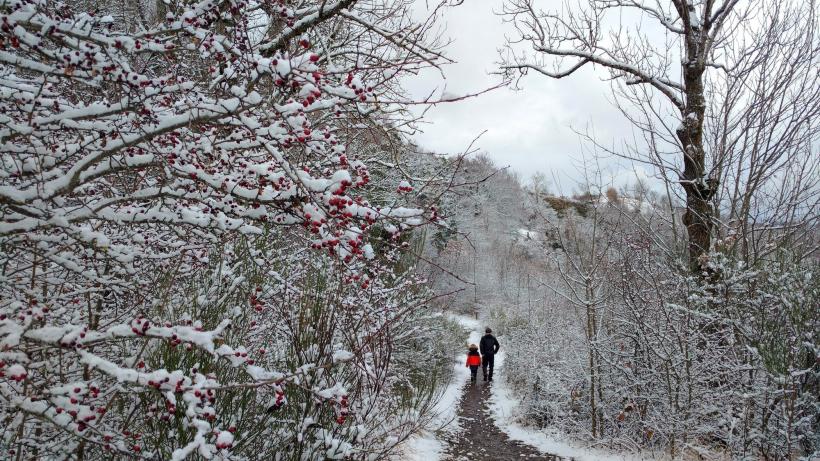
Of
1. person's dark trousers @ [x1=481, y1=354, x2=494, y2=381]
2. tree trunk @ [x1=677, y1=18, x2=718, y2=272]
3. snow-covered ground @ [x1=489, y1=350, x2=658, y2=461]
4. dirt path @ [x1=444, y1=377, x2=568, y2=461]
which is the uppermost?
tree trunk @ [x1=677, y1=18, x2=718, y2=272]

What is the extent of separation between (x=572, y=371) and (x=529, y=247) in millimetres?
38522

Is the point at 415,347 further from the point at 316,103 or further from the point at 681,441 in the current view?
the point at 316,103

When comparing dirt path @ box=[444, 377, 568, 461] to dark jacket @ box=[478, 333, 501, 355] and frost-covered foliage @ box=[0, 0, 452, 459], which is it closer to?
dark jacket @ box=[478, 333, 501, 355]

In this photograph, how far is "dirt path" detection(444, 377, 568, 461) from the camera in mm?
8031

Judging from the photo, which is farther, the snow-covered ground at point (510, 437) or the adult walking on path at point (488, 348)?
the adult walking on path at point (488, 348)

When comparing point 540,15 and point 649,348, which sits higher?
point 540,15

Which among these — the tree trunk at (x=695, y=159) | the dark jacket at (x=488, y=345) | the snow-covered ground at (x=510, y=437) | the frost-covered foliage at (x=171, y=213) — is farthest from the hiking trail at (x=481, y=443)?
the frost-covered foliage at (x=171, y=213)

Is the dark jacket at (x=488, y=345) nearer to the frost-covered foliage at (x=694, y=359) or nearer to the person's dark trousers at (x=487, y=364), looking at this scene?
the person's dark trousers at (x=487, y=364)

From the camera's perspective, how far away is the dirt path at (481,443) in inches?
316

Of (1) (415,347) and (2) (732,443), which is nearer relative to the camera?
(2) (732,443)

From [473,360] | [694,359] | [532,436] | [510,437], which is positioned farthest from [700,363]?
[473,360]

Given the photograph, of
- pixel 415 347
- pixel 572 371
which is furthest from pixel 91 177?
pixel 415 347

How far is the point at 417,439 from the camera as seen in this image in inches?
349

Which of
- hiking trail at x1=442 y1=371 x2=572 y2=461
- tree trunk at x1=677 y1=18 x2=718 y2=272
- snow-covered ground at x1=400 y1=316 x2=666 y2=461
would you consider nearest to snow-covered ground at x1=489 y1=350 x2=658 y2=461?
snow-covered ground at x1=400 y1=316 x2=666 y2=461
